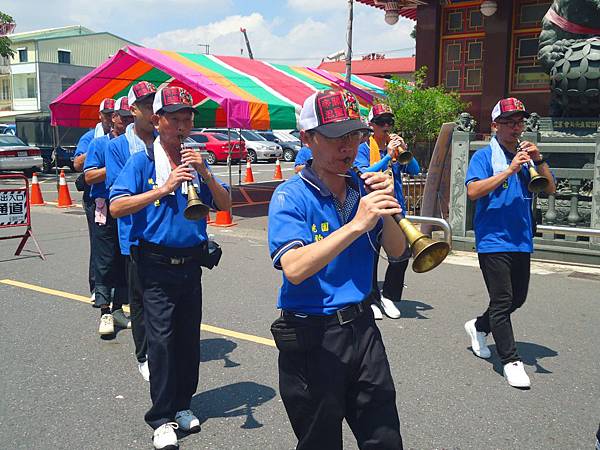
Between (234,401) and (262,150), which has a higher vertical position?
(262,150)

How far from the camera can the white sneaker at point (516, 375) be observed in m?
4.16

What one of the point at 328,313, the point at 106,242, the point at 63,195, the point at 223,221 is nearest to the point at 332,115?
the point at 328,313

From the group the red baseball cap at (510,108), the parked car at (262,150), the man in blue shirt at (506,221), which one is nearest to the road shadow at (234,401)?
the man in blue shirt at (506,221)

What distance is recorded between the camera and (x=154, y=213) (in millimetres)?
3438

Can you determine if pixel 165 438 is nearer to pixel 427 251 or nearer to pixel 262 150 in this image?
pixel 427 251

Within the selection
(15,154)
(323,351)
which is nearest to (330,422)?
(323,351)

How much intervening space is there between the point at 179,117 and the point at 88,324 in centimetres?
300

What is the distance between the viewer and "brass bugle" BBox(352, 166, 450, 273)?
7.34ft

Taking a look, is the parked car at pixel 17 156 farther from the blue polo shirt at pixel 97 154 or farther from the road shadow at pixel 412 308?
the road shadow at pixel 412 308

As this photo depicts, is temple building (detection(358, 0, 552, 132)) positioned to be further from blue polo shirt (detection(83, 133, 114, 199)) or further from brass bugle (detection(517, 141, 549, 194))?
blue polo shirt (detection(83, 133, 114, 199))

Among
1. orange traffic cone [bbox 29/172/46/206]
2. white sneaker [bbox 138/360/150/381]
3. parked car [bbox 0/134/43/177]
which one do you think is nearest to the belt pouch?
white sneaker [bbox 138/360/150/381]

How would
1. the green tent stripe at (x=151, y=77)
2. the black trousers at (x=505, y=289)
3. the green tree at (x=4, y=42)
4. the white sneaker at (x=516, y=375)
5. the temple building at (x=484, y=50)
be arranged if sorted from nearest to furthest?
the white sneaker at (x=516, y=375) < the black trousers at (x=505, y=289) < the temple building at (x=484, y=50) < the green tent stripe at (x=151, y=77) < the green tree at (x=4, y=42)

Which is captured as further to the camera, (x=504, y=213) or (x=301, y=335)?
(x=504, y=213)

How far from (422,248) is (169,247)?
168 centimetres
